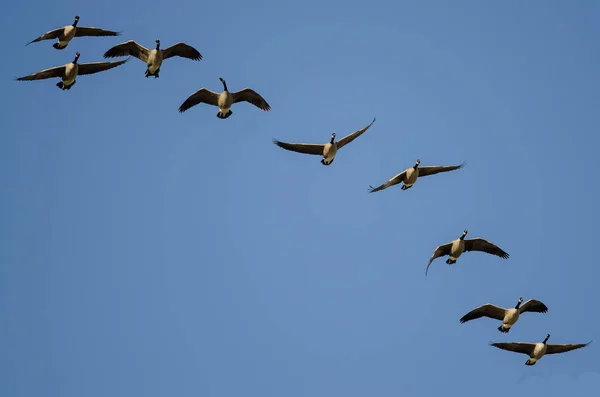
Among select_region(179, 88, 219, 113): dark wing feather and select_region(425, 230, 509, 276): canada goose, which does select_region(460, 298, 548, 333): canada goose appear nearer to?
select_region(425, 230, 509, 276): canada goose

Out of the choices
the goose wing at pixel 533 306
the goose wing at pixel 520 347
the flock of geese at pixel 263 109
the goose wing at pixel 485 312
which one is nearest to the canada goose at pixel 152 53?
the flock of geese at pixel 263 109

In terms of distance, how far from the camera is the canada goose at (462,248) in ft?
183

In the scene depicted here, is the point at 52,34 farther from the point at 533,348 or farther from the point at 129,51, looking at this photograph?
the point at 533,348

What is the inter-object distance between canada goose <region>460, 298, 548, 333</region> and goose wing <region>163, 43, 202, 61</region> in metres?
18.6

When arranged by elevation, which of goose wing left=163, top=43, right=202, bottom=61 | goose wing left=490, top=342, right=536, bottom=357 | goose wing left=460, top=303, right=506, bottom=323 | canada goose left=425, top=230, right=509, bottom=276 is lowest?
goose wing left=490, top=342, right=536, bottom=357

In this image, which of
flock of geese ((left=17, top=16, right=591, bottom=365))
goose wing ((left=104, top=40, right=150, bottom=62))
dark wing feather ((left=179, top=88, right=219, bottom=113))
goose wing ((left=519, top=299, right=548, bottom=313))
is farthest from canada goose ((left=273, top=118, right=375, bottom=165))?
goose wing ((left=519, top=299, right=548, bottom=313))

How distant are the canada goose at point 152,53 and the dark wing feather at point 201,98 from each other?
5.87 ft

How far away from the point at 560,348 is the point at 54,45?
29240 mm

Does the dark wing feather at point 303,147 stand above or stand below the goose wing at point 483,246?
above

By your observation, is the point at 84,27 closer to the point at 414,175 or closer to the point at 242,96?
the point at 242,96

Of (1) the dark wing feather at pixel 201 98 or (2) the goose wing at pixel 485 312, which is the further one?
(1) the dark wing feather at pixel 201 98

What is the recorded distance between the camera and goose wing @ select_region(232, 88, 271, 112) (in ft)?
182

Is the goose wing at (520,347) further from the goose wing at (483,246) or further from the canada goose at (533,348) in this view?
the goose wing at (483,246)

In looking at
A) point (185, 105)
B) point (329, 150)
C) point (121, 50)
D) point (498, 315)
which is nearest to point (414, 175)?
point (329, 150)
